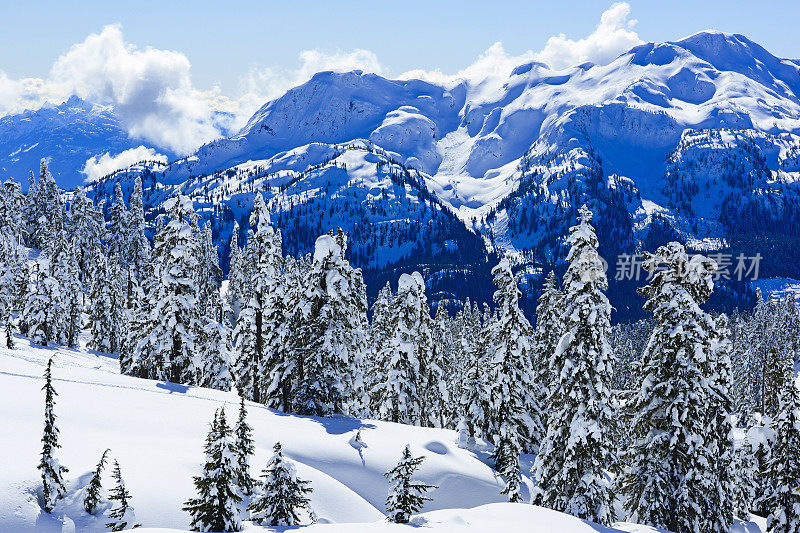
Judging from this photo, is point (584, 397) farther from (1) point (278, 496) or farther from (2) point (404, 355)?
(2) point (404, 355)

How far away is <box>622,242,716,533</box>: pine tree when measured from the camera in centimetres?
2202

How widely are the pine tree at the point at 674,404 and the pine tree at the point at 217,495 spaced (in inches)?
673

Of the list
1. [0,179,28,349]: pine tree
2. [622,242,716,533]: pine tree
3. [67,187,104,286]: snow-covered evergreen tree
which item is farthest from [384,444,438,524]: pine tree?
[67,187,104,286]: snow-covered evergreen tree

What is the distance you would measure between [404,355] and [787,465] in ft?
81.3

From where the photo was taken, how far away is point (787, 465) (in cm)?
2775

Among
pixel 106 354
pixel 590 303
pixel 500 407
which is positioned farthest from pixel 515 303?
pixel 106 354

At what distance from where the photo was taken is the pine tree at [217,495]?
1349cm

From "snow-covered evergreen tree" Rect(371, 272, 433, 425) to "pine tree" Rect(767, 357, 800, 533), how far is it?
23676 mm

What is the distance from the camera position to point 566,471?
24.2 m

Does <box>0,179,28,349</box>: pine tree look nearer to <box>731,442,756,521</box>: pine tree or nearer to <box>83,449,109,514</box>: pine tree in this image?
<box>83,449,109,514</box>: pine tree

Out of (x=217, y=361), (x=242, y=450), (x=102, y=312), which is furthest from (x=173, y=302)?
(x=102, y=312)

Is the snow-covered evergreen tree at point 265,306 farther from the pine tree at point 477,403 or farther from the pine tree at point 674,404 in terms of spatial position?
the pine tree at point 674,404

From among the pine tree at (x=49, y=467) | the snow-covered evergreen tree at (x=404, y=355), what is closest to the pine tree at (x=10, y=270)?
the snow-covered evergreen tree at (x=404, y=355)

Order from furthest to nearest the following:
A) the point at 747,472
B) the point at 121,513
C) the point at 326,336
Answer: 1. the point at 747,472
2. the point at 326,336
3. the point at 121,513
